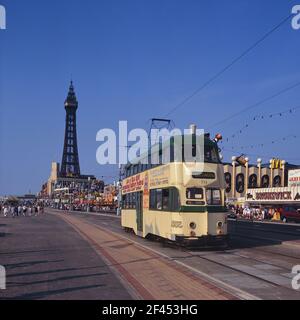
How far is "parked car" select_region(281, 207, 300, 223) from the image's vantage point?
52438 mm

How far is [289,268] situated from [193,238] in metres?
4.80

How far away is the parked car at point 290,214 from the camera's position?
5244cm

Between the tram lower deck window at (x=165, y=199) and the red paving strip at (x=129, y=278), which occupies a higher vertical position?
the tram lower deck window at (x=165, y=199)

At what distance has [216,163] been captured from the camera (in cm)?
1994

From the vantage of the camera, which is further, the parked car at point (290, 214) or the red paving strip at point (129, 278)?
the parked car at point (290, 214)

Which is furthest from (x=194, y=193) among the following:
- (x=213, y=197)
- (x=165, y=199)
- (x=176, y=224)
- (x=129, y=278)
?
(x=129, y=278)

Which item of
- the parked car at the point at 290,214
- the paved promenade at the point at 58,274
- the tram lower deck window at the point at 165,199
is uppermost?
the tram lower deck window at the point at 165,199

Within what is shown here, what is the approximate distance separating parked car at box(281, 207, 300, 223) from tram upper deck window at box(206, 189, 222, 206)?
3449 centimetres

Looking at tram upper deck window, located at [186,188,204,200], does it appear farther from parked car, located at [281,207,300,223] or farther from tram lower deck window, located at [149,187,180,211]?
parked car, located at [281,207,300,223]

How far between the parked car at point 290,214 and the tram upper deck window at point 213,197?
34.5 metres

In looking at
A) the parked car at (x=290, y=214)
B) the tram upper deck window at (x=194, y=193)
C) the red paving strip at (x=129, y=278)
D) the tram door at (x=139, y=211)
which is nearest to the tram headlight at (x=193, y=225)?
the tram upper deck window at (x=194, y=193)

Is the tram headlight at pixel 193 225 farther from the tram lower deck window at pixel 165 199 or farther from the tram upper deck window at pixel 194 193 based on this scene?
the tram upper deck window at pixel 194 193

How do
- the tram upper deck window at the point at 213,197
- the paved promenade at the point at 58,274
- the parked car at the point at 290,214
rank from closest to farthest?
the paved promenade at the point at 58,274 → the tram upper deck window at the point at 213,197 → the parked car at the point at 290,214
